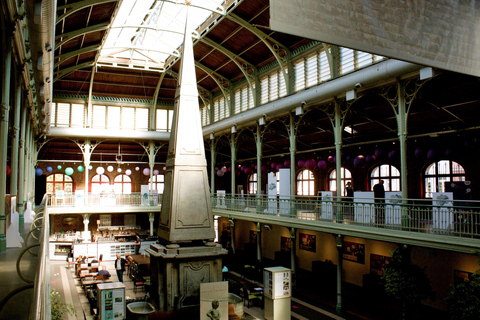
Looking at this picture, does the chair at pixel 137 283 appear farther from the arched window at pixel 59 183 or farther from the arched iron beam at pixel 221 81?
the arched window at pixel 59 183

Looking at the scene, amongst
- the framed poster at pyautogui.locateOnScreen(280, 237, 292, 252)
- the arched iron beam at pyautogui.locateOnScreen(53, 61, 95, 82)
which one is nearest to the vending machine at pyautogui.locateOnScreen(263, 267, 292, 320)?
the framed poster at pyautogui.locateOnScreen(280, 237, 292, 252)

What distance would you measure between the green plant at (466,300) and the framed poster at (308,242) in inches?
443

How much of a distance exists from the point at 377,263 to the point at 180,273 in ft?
32.3

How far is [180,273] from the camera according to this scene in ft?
36.1

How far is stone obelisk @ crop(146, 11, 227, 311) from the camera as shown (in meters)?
11.0

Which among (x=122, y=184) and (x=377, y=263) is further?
(x=122, y=184)

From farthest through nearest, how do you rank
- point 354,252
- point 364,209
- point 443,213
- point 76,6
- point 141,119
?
1. point 141,119
2. point 354,252
3. point 76,6
4. point 364,209
5. point 443,213

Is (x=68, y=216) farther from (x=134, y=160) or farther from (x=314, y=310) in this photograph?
(x=314, y=310)

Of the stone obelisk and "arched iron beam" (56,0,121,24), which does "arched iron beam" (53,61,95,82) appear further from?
the stone obelisk

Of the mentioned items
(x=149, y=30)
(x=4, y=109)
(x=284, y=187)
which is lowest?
(x=284, y=187)

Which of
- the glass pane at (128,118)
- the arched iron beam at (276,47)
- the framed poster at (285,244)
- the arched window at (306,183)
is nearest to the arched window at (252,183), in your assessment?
the arched window at (306,183)

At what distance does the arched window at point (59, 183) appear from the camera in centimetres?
3044

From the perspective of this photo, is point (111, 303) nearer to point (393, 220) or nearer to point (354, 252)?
point (393, 220)

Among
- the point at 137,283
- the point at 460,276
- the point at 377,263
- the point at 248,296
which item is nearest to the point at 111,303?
the point at 248,296
